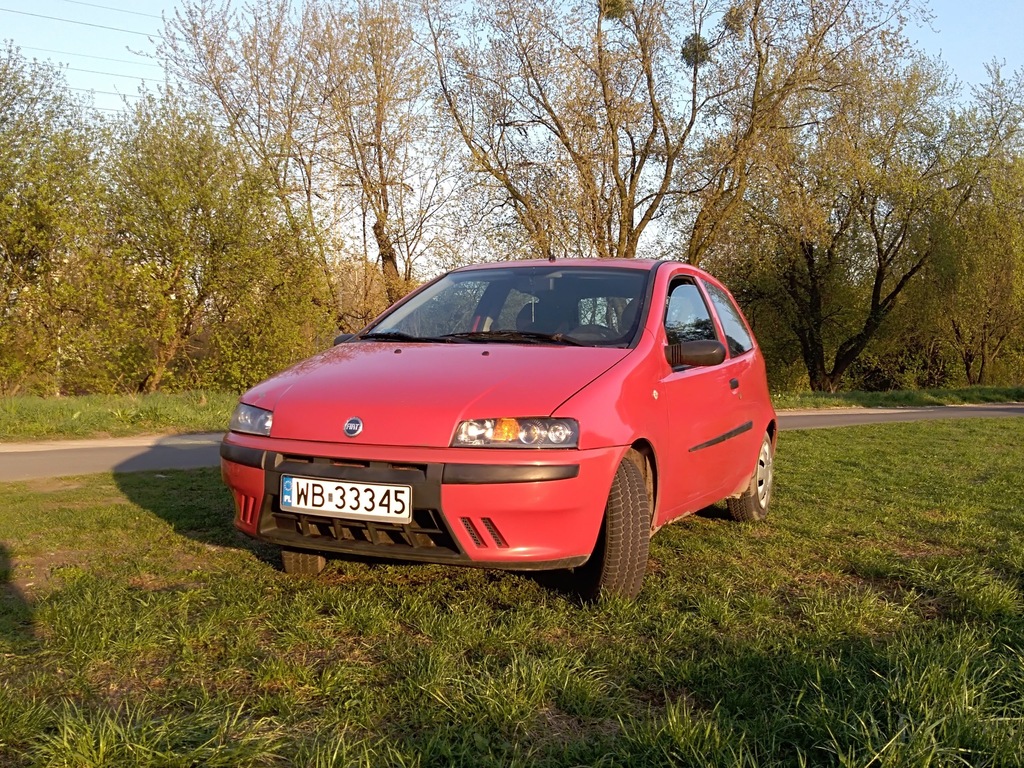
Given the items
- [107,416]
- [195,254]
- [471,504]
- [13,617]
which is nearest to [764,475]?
[471,504]

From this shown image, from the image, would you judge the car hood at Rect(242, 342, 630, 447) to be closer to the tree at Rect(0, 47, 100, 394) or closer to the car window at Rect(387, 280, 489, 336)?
the car window at Rect(387, 280, 489, 336)

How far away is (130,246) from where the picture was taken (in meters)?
16.6

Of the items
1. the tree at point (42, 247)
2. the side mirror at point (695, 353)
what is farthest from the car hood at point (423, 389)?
the tree at point (42, 247)

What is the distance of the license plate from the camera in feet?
10.8

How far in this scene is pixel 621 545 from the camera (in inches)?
141

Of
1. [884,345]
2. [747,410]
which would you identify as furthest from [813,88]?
[747,410]

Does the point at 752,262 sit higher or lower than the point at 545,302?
higher

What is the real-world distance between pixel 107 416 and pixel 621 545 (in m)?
10.3

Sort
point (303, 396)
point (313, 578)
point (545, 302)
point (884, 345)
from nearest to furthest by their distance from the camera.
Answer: point (303, 396), point (313, 578), point (545, 302), point (884, 345)

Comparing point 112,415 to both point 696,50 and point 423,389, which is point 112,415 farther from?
point 696,50

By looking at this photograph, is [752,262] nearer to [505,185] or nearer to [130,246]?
[505,185]

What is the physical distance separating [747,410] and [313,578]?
9.26 ft

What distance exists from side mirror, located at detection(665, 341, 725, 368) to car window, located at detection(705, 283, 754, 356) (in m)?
1.07

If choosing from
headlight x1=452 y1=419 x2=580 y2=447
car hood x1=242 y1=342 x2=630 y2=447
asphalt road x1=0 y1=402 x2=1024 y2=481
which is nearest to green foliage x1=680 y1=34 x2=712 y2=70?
asphalt road x1=0 y1=402 x2=1024 y2=481
